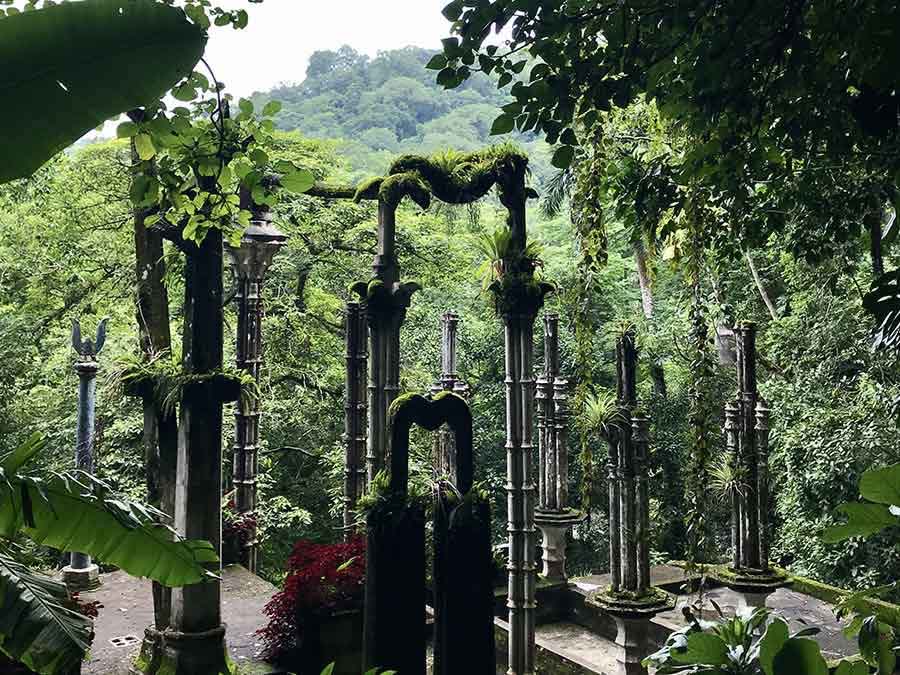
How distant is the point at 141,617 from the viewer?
7.47 meters

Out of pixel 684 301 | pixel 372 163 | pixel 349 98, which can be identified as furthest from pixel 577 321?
pixel 349 98

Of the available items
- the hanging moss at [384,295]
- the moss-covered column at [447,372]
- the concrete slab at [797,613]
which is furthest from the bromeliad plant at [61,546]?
Result: the concrete slab at [797,613]

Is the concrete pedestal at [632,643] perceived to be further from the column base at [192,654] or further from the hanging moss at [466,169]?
the hanging moss at [466,169]

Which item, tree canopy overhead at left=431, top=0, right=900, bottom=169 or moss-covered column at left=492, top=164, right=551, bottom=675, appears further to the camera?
moss-covered column at left=492, top=164, right=551, bottom=675

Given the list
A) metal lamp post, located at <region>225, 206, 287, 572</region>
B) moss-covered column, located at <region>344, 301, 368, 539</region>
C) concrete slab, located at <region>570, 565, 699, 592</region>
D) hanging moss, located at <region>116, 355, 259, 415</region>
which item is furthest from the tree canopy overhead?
concrete slab, located at <region>570, 565, 699, 592</region>

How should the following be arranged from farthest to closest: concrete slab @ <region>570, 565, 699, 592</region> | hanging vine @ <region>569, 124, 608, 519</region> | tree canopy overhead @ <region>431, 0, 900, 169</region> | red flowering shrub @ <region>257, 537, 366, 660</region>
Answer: concrete slab @ <region>570, 565, 699, 592</region>, red flowering shrub @ <region>257, 537, 366, 660</region>, hanging vine @ <region>569, 124, 608, 519</region>, tree canopy overhead @ <region>431, 0, 900, 169</region>

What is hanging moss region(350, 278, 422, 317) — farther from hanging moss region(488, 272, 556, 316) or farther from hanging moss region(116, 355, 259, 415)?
hanging moss region(116, 355, 259, 415)

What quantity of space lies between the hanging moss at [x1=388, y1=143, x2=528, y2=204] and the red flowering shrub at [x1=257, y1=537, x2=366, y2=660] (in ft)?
9.35

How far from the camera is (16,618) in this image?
107 inches

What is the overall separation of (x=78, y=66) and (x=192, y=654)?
394 cm

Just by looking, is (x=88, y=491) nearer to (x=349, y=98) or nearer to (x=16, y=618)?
(x=16, y=618)

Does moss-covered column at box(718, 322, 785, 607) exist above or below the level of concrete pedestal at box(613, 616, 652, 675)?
above

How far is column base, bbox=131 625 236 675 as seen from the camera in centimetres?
534

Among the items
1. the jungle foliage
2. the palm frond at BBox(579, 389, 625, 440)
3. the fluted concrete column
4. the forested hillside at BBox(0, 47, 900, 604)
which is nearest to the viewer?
the jungle foliage
